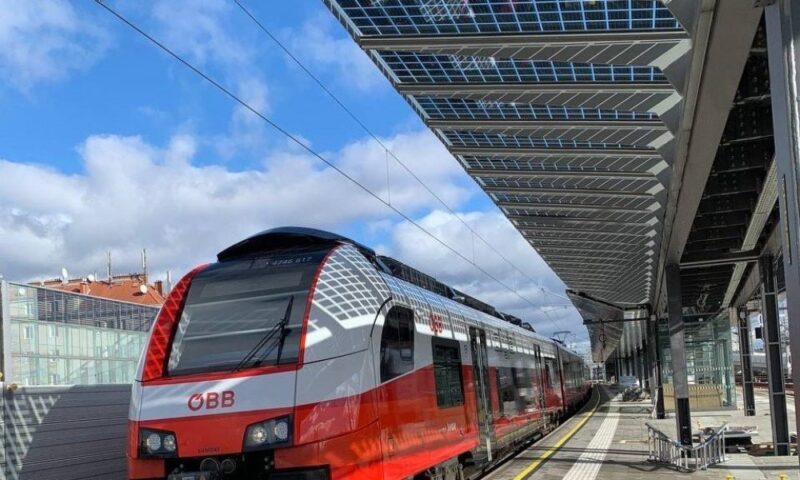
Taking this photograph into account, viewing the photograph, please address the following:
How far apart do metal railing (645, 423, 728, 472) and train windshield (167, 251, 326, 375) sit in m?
10.3

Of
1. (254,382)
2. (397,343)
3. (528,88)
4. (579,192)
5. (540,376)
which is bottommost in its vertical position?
(540,376)

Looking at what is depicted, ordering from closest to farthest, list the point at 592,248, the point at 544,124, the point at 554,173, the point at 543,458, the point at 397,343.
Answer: the point at 397,343
the point at 544,124
the point at 543,458
the point at 554,173
the point at 592,248

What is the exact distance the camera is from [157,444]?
6.74 m

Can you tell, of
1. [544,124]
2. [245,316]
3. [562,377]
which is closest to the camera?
[245,316]

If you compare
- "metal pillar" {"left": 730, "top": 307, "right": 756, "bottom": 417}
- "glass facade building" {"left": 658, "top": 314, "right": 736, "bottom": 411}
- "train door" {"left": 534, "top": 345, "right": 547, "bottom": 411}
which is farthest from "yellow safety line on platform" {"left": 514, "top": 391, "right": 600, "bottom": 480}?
"glass facade building" {"left": 658, "top": 314, "right": 736, "bottom": 411}

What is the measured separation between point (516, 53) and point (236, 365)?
598 centimetres

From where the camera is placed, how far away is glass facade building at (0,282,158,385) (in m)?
7.48

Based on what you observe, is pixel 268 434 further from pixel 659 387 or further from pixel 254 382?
pixel 659 387

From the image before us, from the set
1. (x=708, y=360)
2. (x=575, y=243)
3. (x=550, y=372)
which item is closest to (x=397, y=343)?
(x=550, y=372)

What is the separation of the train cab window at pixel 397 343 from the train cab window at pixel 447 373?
3.21 feet

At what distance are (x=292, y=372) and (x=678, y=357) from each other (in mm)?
14252

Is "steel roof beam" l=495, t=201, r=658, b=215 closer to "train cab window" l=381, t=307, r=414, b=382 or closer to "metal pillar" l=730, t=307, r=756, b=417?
"train cab window" l=381, t=307, r=414, b=382

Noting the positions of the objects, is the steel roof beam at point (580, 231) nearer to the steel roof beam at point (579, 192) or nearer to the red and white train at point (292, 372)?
the steel roof beam at point (579, 192)

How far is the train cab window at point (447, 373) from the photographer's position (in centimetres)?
926
